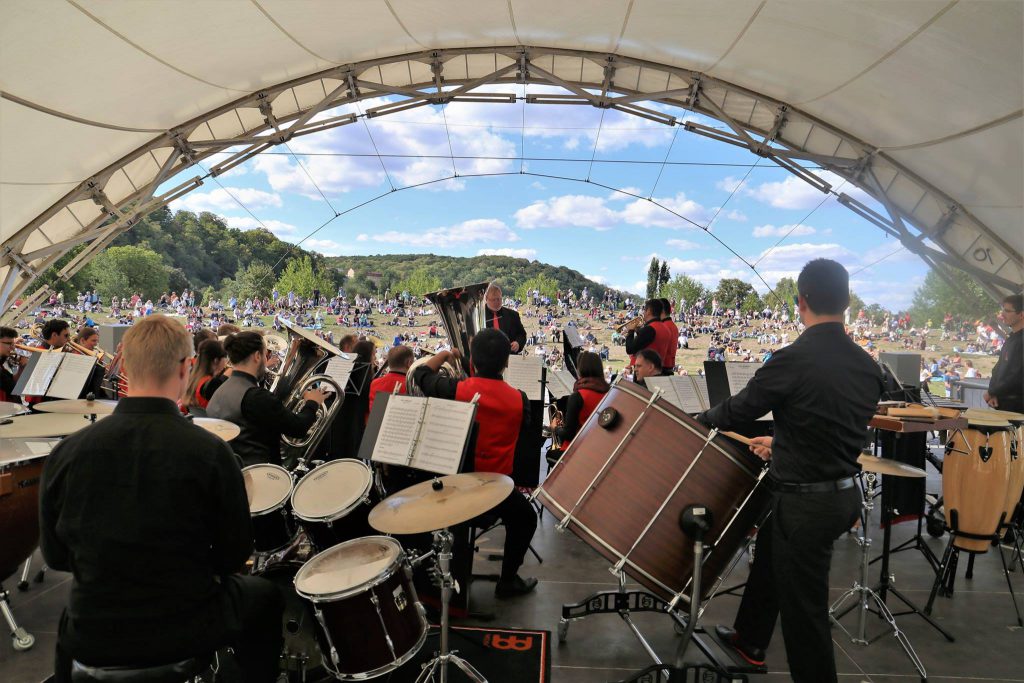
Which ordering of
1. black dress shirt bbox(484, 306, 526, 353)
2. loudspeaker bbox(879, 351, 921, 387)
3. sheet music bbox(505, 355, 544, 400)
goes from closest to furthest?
sheet music bbox(505, 355, 544, 400)
black dress shirt bbox(484, 306, 526, 353)
loudspeaker bbox(879, 351, 921, 387)

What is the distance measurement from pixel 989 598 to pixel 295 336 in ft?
16.3

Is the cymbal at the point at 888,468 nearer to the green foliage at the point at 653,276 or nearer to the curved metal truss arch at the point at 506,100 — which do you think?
the curved metal truss arch at the point at 506,100

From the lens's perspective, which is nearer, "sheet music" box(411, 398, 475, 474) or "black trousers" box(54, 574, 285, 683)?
"black trousers" box(54, 574, 285, 683)

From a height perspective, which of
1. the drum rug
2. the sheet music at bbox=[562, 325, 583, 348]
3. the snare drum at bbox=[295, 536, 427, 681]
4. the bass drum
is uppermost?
the sheet music at bbox=[562, 325, 583, 348]

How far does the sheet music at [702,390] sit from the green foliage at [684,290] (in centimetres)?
928

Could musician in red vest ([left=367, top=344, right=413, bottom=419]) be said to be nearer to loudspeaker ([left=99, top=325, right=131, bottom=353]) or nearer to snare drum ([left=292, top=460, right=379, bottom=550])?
snare drum ([left=292, top=460, right=379, bottom=550])

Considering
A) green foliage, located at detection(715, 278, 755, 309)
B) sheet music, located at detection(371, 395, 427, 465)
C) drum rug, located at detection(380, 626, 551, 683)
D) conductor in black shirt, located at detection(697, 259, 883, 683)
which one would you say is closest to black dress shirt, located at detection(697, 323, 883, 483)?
conductor in black shirt, located at detection(697, 259, 883, 683)

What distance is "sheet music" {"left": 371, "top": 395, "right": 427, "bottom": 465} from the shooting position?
2883 mm

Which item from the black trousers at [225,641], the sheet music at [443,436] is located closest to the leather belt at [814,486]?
the sheet music at [443,436]

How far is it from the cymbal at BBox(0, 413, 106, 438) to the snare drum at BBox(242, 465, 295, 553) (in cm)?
90

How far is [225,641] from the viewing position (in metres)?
1.88

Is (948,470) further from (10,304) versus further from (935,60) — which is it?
(10,304)

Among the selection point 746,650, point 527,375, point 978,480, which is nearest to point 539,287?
point 527,375

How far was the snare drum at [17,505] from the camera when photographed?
281 centimetres
